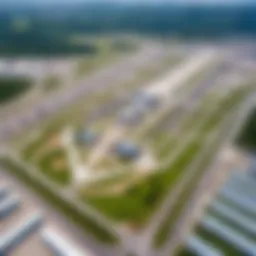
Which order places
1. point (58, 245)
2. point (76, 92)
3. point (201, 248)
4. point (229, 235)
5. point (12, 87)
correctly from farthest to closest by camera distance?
point (12, 87)
point (76, 92)
point (229, 235)
point (201, 248)
point (58, 245)

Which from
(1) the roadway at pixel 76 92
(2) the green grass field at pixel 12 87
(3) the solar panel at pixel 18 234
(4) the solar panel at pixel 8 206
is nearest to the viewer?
(3) the solar panel at pixel 18 234

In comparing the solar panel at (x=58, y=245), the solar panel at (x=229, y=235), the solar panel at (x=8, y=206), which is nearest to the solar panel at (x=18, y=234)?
→ the solar panel at (x=58, y=245)

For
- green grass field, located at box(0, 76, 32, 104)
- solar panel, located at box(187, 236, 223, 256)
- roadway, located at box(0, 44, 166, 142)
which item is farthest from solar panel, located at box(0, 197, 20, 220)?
green grass field, located at box(0, 76, 32, 104)

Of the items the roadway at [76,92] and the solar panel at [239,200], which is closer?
the solar panel at [239,200]

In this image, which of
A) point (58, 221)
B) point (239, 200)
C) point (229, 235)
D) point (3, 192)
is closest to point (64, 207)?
point (58, 221)

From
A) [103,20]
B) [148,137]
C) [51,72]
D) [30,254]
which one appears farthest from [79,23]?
[30,254]

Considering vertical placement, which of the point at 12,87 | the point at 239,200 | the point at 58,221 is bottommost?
the point at 58,221

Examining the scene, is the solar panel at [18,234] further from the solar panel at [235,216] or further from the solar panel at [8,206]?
the solar panel at [235,216]

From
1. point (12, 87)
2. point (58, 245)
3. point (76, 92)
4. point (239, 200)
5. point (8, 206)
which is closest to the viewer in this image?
point (58, 245)

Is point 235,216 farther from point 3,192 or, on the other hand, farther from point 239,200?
point 3,192

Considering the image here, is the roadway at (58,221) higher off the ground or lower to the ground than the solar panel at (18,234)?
higher

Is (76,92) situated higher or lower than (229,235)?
higher

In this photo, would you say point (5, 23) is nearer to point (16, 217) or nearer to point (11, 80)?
point (11, 80)
